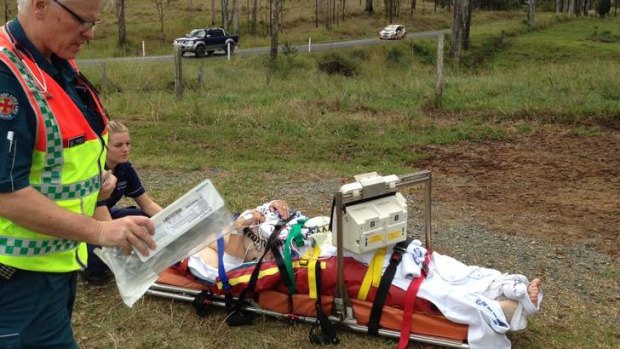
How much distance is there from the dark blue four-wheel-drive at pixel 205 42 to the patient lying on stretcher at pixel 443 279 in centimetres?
2427

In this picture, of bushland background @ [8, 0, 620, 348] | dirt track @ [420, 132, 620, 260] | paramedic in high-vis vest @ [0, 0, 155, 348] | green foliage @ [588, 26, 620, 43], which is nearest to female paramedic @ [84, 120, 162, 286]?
bushland background @ [8, 0, 620, 348]

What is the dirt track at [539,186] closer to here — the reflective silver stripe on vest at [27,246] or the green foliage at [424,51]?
the reflective silver stripe on vest at [27,246]

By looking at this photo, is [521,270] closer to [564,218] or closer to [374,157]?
[564,218]

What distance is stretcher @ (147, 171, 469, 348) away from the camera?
331cm

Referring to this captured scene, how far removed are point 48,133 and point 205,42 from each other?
27.5m

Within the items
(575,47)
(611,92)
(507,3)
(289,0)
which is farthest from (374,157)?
(507,3)

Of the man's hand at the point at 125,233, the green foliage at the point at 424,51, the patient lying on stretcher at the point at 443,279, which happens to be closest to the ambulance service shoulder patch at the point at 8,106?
the man's hand at the point at 125,233

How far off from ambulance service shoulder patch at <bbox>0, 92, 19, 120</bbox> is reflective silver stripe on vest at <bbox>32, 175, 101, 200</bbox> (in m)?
0.22

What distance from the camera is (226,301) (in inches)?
146

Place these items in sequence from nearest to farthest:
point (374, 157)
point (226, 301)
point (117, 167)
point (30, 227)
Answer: point (30, 227)
point (226, 301)
point (117, 167)
point (374, 157)

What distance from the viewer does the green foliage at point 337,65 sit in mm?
24720

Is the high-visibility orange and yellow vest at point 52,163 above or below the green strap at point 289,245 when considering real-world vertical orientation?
above

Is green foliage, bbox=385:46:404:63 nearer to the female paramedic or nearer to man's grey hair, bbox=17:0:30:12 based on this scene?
the female paramedic

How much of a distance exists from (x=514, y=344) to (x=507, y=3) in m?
70.8
